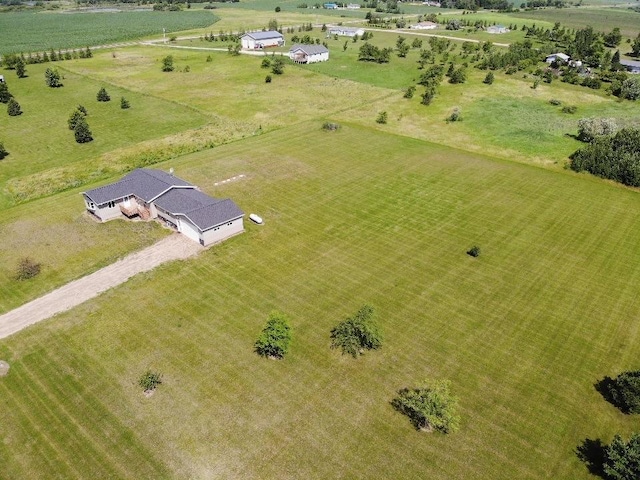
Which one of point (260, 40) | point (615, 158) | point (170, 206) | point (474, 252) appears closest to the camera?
point (474, 252)

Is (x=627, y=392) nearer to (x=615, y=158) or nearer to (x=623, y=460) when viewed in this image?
(x=623, y=460)

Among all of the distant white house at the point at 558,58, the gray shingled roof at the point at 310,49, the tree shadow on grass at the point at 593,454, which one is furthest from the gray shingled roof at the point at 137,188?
the distant white house at the point at 558,58

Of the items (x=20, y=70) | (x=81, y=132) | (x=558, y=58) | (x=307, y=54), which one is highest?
(x=558, y=58)

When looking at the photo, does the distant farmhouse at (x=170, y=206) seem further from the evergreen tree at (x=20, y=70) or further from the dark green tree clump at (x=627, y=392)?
the evergreen tree at (x=20, y=70)

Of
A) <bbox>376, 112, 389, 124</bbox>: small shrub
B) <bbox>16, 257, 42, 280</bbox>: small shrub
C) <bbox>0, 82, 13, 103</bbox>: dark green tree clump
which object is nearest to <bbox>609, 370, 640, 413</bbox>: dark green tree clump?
<bbox>16, 257, 42, 280</bbox>: small shrub

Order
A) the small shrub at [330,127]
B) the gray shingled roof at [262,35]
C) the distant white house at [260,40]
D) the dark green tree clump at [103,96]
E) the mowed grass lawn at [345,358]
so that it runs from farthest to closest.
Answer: the gray shingled roof at [262,35] → the distant white house at [260,40] → the dark green tree clump at [103,96] → the small shrub at [330,127] → the mowed grass lawn at [345,358]

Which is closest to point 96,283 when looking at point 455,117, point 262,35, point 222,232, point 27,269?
point 27,269
